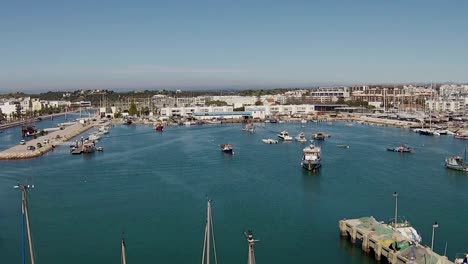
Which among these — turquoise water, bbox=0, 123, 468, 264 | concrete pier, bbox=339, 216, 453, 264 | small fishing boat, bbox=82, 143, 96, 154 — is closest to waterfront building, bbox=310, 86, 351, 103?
turquoise water, bbox=0, 123, 468, 264

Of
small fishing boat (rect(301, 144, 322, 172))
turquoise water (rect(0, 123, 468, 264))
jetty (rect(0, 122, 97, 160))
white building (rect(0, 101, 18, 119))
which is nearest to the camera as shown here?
turquoise water (rect(0, 123, 468, 264))

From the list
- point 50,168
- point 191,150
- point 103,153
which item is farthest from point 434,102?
point 50,168

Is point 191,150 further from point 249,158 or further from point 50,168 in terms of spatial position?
point 50,168

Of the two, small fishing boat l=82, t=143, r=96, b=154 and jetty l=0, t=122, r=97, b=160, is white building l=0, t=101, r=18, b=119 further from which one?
small fishing boat l=82, t=143, r=96, b=154

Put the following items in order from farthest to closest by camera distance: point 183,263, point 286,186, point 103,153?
point 103,153, point 286,186, point 183,263

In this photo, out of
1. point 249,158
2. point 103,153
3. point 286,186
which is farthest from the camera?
point 103,153

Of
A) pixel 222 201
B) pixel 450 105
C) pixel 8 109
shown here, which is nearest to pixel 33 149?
pixel 222 201
